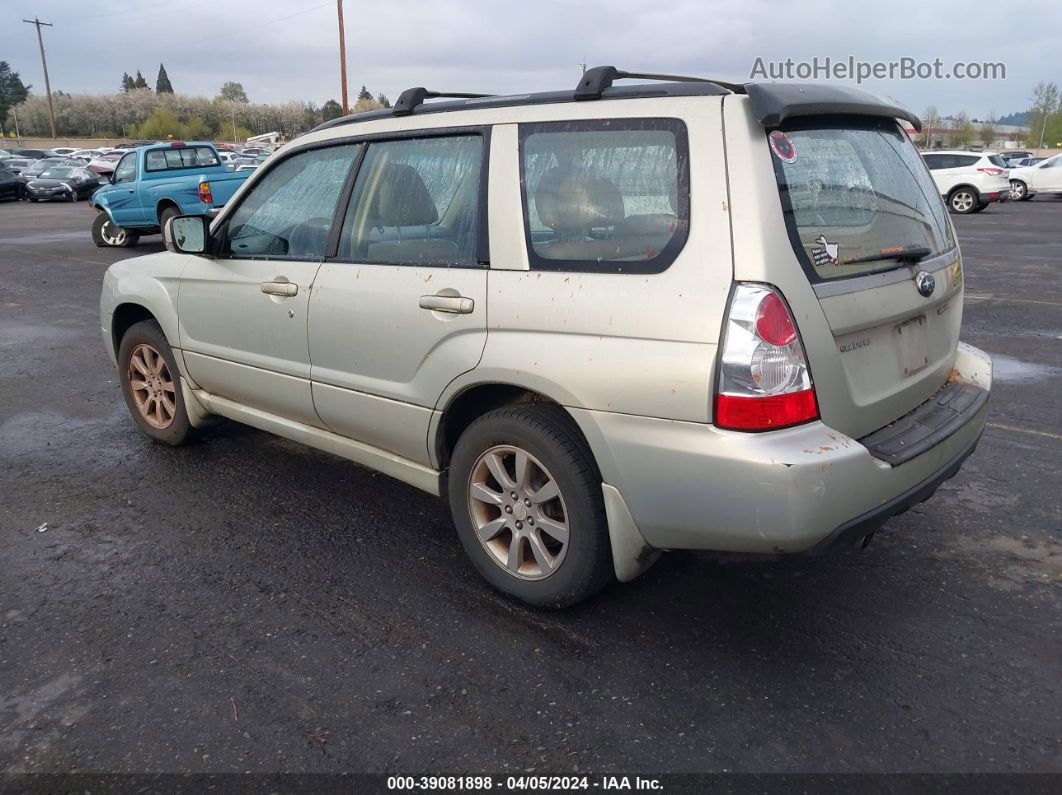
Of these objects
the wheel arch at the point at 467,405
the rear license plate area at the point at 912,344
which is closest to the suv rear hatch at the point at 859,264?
the rear license plate area at the point at 912,344

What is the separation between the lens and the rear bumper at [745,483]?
2.58 m

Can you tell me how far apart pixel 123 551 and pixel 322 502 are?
92cm

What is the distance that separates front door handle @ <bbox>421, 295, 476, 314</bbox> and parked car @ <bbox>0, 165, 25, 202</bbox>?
36.5 metres

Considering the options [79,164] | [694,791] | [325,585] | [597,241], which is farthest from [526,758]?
[79,164]

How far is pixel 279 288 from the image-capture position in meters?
3.99

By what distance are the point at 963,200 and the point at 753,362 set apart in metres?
25.3

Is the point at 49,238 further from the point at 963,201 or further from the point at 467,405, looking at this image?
the point at 963,201

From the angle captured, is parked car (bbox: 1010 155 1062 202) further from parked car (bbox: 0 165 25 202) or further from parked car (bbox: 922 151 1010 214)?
parked car (bbox: 0 165 25 202)

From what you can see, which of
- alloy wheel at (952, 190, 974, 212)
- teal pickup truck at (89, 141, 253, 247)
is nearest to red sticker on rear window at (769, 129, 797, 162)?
teal pickup truck at (89, 141, 253, 247)

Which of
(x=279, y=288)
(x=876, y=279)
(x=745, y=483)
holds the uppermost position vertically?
(x=876, y=279)

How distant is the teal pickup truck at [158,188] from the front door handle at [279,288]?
12.1 m

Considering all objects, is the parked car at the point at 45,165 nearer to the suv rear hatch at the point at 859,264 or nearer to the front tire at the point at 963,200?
the front tire at the point at 963,200

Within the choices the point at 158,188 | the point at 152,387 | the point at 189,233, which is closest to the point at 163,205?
the point at 158,188

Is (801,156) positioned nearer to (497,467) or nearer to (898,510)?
(898,510)
